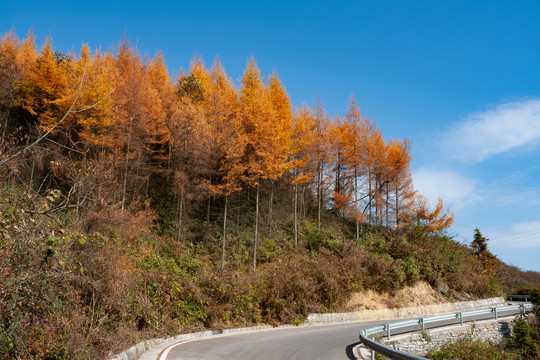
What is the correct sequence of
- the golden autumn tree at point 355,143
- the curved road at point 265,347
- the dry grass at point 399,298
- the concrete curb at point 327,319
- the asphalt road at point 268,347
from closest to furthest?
the concrete curb at point 327,319, the curved road at point 265,347, the asphalt road at point 268,347, the dry grass at point 399,298, the golden autumn tree at point 355,143

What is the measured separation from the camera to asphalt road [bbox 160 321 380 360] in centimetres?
1123

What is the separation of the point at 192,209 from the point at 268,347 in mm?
18211

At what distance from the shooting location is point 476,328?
2056 cm

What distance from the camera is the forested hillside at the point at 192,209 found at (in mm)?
11086

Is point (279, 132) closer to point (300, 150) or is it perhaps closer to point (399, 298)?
point (300, 150)

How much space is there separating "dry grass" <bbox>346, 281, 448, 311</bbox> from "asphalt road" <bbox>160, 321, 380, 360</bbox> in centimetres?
939

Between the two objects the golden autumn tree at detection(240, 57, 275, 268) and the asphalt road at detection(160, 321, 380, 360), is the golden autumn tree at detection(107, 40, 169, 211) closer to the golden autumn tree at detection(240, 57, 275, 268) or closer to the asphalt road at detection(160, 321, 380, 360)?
the golden autumn tree at detection(240, 57, 275, 268)

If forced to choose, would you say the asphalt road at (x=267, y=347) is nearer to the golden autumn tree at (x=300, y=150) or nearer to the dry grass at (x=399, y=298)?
the dry grass at (x=399, y=298)

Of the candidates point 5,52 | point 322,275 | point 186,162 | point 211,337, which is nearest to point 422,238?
point 322,275

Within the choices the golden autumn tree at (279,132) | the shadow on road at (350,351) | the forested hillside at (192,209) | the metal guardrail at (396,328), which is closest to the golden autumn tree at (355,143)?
the forested hillside at (192,209)

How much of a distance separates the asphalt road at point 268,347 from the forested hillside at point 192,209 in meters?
1.86

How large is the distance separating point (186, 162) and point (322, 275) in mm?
12747

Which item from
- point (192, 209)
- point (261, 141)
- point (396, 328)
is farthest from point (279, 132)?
point (396, 328)

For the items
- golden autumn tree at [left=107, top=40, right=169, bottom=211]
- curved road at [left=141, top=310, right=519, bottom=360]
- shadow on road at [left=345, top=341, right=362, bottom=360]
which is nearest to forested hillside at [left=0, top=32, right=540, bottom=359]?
golden autumn tree at [left=107, top=40, right=169, bottom=211]
